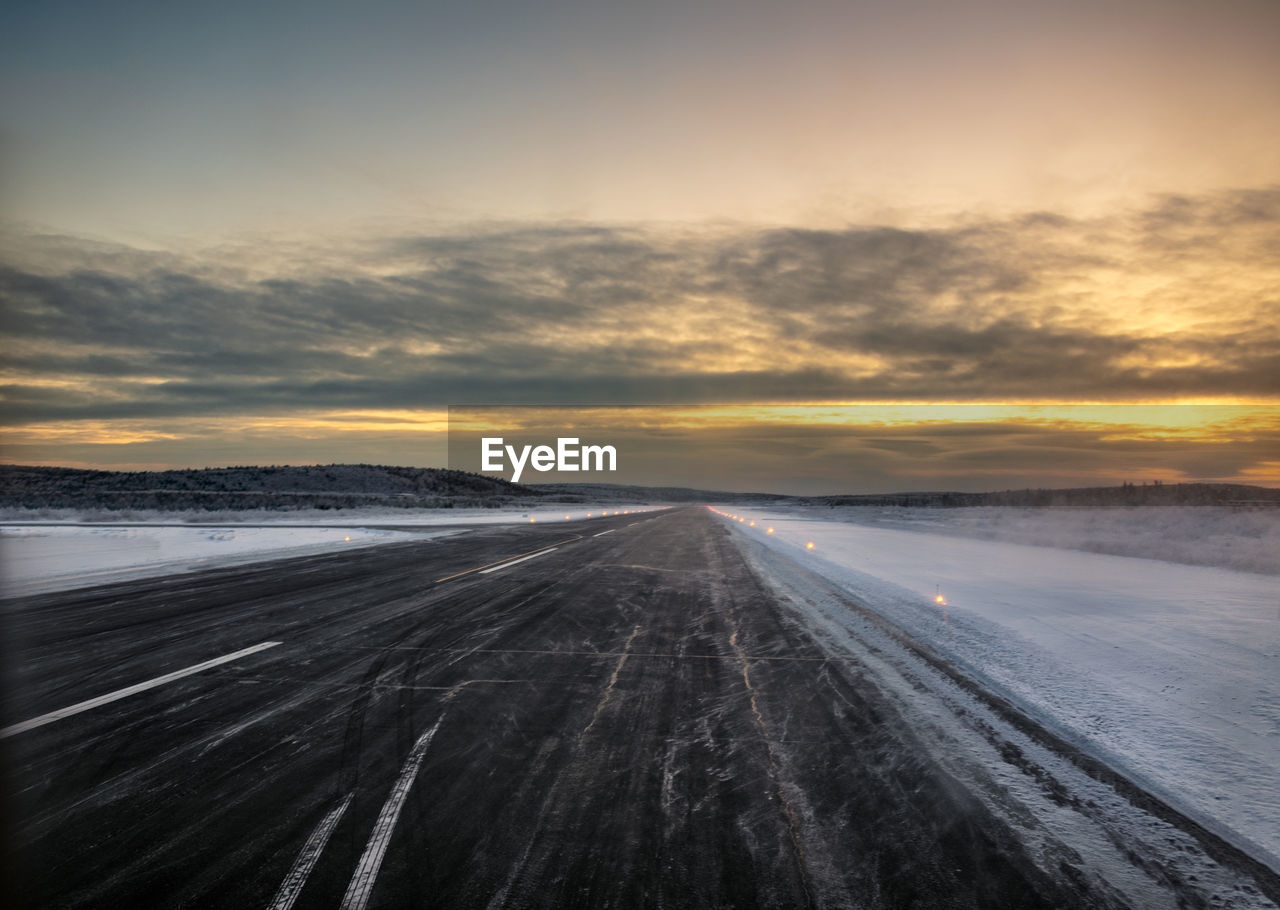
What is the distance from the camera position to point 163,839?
3.33 metres

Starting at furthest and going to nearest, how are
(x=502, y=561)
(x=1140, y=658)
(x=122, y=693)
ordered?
1. (x=502, y=561)
2. (x=1140, y=658)
3. (x=122, y=693)

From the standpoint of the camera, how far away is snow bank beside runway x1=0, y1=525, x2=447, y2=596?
13.7 m

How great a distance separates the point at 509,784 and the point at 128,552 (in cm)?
2115

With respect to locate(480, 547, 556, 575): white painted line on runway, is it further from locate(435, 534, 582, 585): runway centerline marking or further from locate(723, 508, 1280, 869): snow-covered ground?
locate(723, 508, 1280, 869): snow-covered ground

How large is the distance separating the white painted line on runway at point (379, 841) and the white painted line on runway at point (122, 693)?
303 centimetres

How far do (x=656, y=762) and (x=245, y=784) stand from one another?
253 cm

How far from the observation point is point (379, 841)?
10.8 ft

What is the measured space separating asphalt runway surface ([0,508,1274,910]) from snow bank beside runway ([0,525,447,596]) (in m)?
6.78

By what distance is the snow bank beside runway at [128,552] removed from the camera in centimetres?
1374

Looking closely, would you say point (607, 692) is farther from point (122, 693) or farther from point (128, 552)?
point (128, 552)

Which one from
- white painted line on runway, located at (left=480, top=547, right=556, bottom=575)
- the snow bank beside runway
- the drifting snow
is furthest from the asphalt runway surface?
the drifting snow

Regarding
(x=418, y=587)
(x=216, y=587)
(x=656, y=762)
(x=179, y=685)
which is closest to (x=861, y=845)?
(x=656, y=762)

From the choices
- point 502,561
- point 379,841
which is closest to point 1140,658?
point 379,841

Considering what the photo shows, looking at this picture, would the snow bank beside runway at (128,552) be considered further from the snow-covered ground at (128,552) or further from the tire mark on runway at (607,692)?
the tire mark on runway at (607,692)
